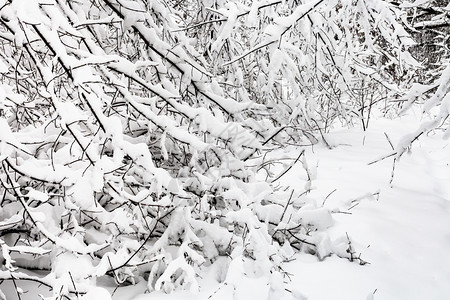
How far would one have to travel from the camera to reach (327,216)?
2895 mm

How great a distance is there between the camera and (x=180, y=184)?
242 cm

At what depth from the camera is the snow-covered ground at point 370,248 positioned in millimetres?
2279

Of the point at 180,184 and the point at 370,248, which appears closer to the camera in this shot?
the point at 180,184

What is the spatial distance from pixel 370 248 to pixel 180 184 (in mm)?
1325

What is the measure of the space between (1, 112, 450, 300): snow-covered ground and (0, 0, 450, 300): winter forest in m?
0.01

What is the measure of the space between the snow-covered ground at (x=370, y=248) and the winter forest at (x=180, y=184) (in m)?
0.01

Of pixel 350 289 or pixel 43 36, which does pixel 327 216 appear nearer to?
pixel 350 289

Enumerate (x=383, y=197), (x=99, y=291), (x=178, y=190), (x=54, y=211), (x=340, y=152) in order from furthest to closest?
(x=340, y=152) < (x=383, y=197) < (x=54, y=211) < (x=178, y=190) < (x=99, y=291)

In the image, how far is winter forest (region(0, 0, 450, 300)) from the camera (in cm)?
167

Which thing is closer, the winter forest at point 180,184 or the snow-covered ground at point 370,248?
the winter forest at point 180,184

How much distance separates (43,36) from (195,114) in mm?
881

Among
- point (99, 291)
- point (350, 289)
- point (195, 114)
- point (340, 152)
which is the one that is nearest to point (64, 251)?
point (99, 291)

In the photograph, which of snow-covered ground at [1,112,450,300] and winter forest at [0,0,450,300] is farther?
snow-covered ground at [1,112,450,300]

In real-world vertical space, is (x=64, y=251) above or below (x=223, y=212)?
below
